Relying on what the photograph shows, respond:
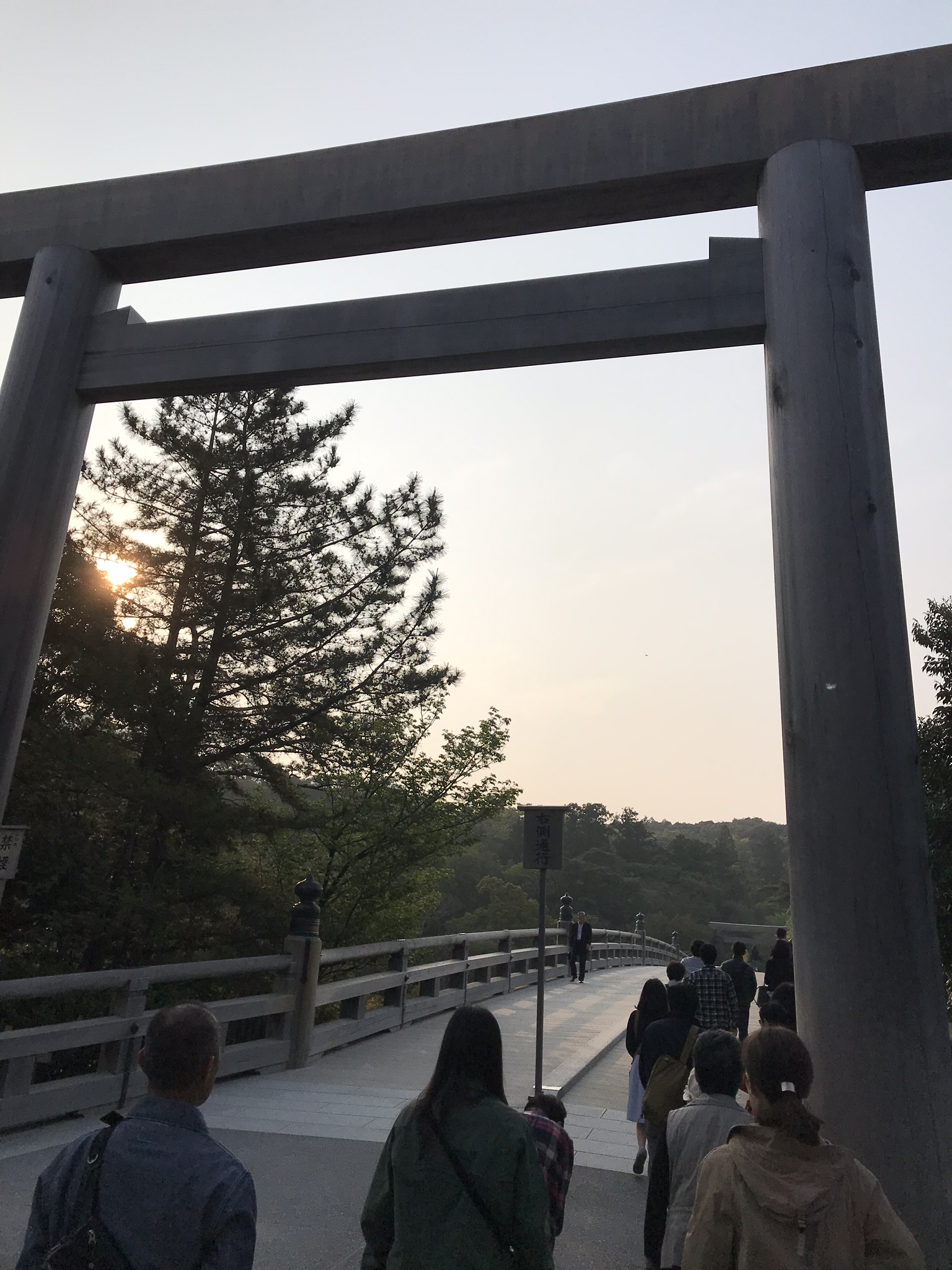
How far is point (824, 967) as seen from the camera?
3.16 m

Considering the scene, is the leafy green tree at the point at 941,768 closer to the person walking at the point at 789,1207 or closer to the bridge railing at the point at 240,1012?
the bridge railing at the point at 240,1012

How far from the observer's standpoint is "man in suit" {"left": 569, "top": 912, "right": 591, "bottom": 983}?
63.5 ft

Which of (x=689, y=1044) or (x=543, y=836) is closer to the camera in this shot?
(x=689, y=1044)

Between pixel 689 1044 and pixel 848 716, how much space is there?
2.71 metres

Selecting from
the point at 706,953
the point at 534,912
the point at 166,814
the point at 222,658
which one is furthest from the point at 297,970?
the point at 534,912

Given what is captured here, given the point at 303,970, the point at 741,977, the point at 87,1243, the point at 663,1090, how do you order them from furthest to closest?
the point at 741,977
the point at 303,970
the point at 663,1090
the point at 87,1243

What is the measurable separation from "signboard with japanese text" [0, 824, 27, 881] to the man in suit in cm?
1614

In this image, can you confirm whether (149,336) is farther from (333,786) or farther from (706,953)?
(333,786)

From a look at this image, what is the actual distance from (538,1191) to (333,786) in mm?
12603

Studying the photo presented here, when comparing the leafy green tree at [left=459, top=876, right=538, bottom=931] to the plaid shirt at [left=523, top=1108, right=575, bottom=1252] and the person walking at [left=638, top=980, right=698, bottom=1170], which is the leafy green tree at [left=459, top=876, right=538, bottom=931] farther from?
the plaid shirt at [left=523, top=1108, right=575, bottom=1252]

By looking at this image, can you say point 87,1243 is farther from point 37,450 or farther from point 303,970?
point 303,970

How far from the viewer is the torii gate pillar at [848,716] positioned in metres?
3.02

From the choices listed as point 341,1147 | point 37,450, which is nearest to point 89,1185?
point 37,450

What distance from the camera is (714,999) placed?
6.67 meters
